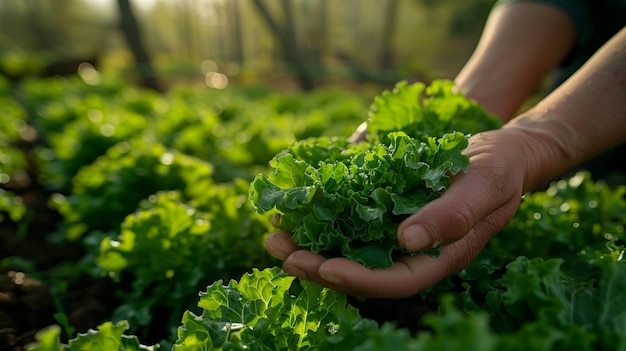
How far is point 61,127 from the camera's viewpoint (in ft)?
22.9

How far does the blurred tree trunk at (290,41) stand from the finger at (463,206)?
13.3 metres

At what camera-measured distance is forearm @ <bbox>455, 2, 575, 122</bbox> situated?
313 centimetres

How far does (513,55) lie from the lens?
331 centimetres

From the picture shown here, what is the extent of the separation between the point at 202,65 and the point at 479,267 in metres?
21.6

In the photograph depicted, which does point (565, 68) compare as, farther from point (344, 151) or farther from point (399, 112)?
point (344, 151)

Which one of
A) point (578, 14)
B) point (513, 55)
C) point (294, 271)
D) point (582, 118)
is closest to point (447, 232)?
point (294, 271)

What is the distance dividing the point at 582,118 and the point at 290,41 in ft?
45.6

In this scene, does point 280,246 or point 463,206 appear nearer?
point 463,206

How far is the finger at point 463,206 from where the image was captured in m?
1.54

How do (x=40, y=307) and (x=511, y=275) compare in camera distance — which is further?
(x=40, y=307)

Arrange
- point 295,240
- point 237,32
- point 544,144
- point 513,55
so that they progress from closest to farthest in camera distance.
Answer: point 295,240, point 544,144, point 513,55, point 237,32

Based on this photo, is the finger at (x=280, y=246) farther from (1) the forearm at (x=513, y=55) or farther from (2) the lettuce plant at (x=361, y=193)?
(1) the forearm at (x=513, y=55)

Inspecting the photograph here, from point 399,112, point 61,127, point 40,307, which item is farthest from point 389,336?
point 61,127

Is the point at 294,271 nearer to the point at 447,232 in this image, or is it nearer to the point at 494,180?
the point at 447,232
